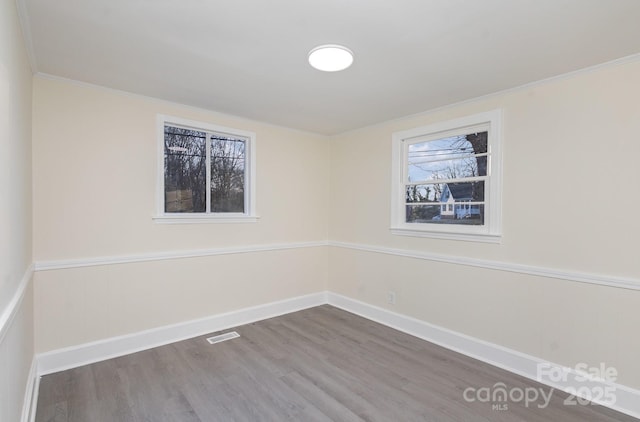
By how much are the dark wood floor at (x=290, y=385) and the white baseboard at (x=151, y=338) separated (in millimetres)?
85

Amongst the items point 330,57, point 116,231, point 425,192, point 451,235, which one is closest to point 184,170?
point 116,231

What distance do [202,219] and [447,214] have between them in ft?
8.78

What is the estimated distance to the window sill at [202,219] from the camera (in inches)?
126

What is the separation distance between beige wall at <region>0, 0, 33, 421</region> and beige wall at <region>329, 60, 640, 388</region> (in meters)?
3.27

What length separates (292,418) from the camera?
2.11m

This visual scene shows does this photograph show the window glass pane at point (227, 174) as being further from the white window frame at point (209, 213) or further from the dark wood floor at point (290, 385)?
the dark wood floor at point (290, 385)

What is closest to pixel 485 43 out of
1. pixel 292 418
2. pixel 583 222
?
pixel 583 222

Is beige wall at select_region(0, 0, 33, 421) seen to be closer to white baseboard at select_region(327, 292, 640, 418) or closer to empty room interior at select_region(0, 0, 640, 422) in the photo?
empty room interior at select_region(0, 0, 640, 422)

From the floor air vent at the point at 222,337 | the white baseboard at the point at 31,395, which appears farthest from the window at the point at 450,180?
the white baseboard at the point at 31,395

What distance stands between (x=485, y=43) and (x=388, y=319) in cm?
296

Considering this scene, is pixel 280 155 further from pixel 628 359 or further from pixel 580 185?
pixel 628 359

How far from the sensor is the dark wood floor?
2152mm

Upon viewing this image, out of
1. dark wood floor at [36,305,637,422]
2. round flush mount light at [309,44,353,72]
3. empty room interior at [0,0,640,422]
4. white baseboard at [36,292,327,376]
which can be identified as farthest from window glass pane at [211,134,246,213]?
round flush mount light at [309,44,353,72]

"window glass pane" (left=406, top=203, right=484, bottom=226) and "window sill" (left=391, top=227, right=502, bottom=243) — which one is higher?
"window glass pane" (left=406, top=203, right=484, bottom=226)
